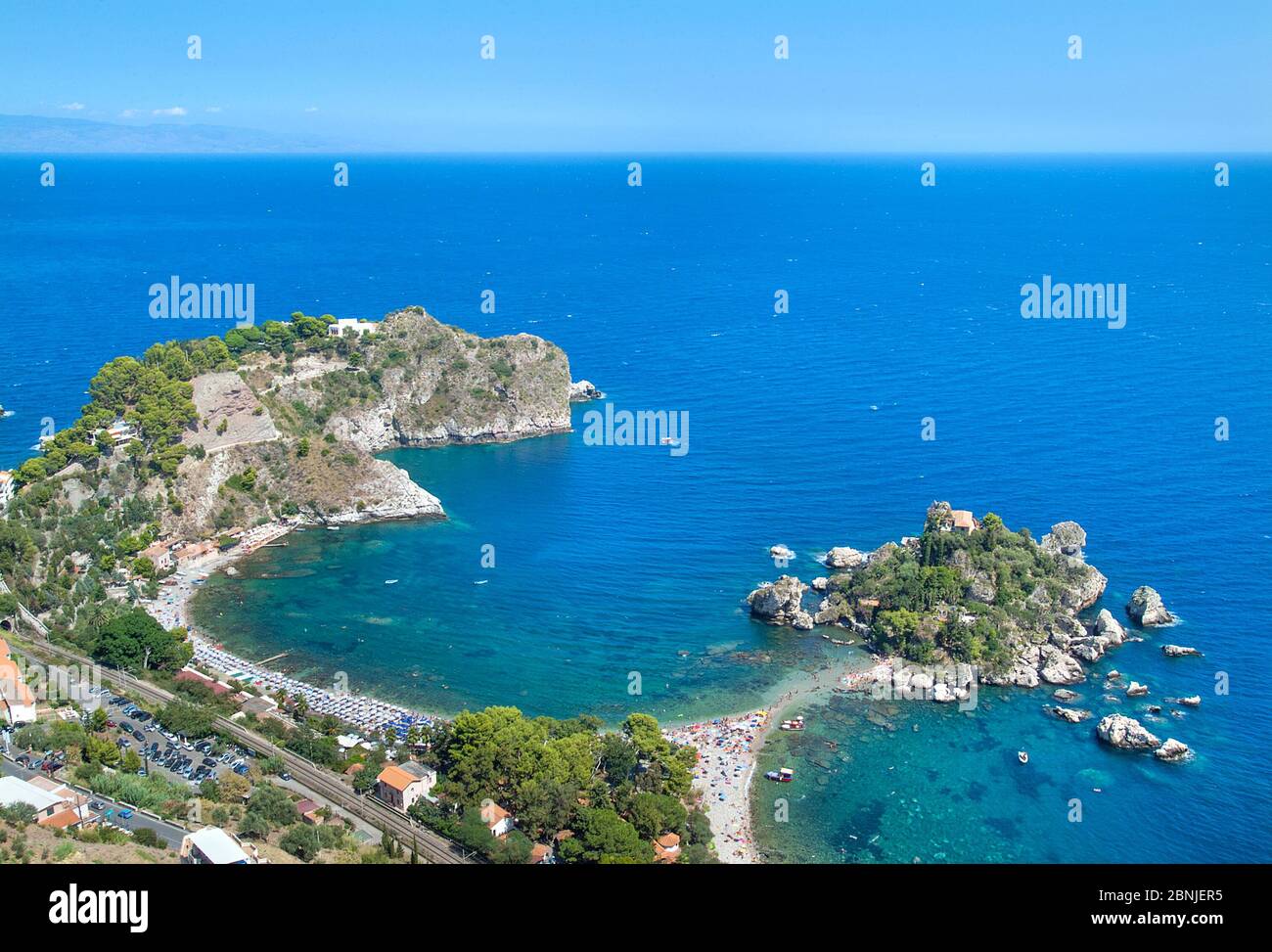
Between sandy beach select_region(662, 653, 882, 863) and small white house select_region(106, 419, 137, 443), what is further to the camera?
small white house select_region(106, 419, 137, 443)

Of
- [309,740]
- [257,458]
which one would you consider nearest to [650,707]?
[309,740]

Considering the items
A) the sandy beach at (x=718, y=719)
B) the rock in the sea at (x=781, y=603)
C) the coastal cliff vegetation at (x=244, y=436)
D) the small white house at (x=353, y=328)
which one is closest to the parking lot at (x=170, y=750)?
the sandy beach at (x=718, y=719)

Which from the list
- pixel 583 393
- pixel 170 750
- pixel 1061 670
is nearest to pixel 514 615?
pixel 170 750

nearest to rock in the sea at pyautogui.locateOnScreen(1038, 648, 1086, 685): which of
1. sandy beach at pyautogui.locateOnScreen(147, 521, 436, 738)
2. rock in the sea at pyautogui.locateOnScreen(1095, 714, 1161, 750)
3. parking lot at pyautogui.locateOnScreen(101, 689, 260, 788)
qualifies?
rock in the sea at pyautogui.locateOnScreen(1095, 714, 1161, 750)

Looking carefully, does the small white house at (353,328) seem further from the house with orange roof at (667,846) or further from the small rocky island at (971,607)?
the house with orange roof at (667,846)

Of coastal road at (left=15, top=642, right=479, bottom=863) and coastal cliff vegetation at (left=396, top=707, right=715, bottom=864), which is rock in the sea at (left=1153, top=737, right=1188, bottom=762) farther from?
coastal road at (left=15, top=642, right=479, bottom=863)
